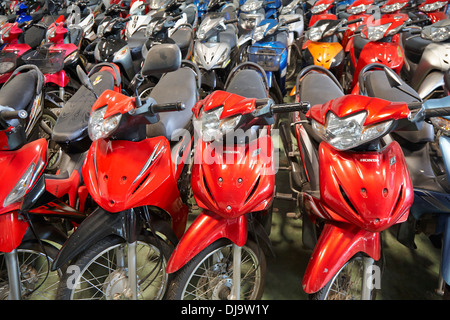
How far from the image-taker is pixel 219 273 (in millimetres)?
1608

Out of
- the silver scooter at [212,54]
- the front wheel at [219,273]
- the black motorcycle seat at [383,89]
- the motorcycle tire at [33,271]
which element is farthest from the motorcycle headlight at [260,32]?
the motorcycle tire at [33,271]

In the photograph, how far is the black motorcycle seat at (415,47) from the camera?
3354 mm

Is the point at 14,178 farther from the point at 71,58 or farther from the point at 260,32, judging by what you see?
the point at 260,32

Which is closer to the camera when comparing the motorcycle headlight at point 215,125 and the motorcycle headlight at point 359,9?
the motorcycle headlight at point 215,125

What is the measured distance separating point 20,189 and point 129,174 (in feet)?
1.63

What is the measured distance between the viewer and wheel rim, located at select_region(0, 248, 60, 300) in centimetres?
167

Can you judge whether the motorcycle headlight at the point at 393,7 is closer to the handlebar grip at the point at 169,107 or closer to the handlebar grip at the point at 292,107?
the handlebar grip at the point at 292,107

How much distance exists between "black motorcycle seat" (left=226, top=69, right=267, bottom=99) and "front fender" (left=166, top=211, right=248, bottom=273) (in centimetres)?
90

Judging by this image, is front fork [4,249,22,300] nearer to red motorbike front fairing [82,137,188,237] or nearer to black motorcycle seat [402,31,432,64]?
red motorbike front fairing [82,137,188,237]

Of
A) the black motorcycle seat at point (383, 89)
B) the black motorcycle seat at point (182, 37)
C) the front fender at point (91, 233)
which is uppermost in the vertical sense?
the black motorcycle seat at point (383, 89)

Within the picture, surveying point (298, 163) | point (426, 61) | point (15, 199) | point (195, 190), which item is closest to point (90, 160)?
point (15, 199)

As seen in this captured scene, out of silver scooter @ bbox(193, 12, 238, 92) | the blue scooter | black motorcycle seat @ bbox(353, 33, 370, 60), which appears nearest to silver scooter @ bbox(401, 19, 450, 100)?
black motorcycle seat @ bbox(353, 33, 370, 60)

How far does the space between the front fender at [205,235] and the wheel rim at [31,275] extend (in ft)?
2.26

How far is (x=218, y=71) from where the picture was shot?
143 inches
